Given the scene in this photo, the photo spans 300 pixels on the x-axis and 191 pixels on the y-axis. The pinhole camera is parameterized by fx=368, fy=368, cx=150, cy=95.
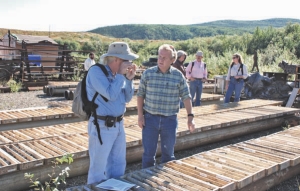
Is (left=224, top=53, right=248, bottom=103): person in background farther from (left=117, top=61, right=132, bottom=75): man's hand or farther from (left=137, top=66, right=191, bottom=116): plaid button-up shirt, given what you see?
(left=117, top=61, right=132, bottom=75): man's hand

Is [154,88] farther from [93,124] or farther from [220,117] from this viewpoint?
[220,117]

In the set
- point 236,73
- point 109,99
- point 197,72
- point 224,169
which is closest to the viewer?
point 109,99

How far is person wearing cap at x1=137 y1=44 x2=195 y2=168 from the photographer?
4191 millimetres

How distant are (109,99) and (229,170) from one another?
6.14 ft

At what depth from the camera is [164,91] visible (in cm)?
420

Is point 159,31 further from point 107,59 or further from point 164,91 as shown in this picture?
point 107,59

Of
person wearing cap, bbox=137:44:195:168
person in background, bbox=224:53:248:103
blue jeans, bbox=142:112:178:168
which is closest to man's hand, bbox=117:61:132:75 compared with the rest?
person wearing cap, bbox=137:44:195:168

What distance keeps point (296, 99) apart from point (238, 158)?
26.0 feet

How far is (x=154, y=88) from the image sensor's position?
4227mm

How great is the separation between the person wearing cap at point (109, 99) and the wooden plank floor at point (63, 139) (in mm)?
1288

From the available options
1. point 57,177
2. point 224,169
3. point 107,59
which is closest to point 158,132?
point 224,169

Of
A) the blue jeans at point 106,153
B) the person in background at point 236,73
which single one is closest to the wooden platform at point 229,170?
the blue jeans at point 106,153

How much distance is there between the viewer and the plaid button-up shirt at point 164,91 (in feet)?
13.8

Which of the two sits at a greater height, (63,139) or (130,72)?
(130,72)
